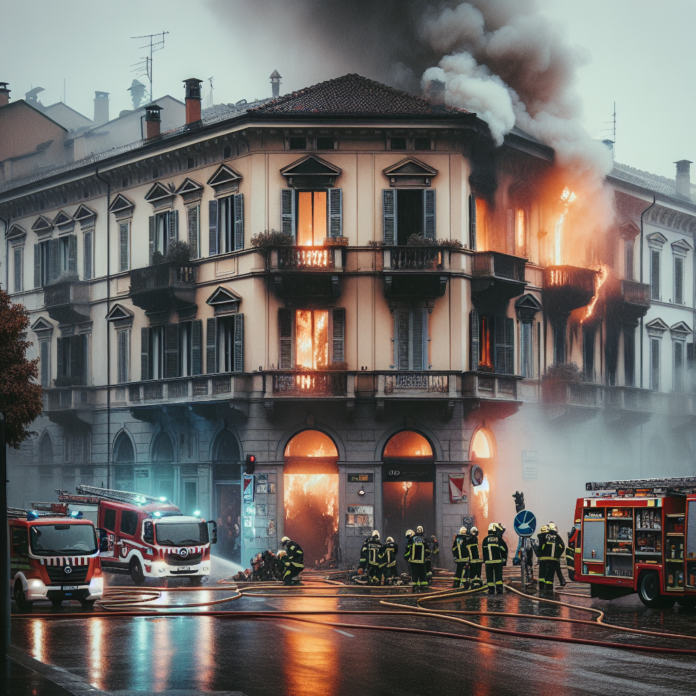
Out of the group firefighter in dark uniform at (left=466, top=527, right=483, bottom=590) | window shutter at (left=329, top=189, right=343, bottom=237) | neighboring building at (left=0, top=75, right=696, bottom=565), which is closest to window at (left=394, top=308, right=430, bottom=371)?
neighboring building at (left=0, top=75, right=696, bottom=565)

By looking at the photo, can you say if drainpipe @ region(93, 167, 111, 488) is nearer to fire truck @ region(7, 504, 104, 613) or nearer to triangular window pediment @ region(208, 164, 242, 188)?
triangular window pediment @ region(208, 164, 242, 188)

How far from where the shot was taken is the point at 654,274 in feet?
157

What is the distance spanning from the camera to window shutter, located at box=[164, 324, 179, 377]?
3997cm

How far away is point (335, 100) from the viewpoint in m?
37.7

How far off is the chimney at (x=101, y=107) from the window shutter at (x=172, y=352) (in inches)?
1277

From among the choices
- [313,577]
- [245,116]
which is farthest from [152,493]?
[245,116]

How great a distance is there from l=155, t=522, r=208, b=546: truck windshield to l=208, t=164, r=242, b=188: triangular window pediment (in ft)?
37.7

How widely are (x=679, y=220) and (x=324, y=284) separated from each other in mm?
19897

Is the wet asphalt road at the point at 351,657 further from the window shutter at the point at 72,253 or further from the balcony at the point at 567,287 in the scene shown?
the window shutter at the point at 72,253

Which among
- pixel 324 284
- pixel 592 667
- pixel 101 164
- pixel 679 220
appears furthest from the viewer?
pixel 679 220

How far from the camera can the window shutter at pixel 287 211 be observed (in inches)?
1443

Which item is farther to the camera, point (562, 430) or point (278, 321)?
point (562, 430)

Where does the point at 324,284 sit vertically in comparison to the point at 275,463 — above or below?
above

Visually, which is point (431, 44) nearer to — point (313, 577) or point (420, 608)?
point (313, 577)
